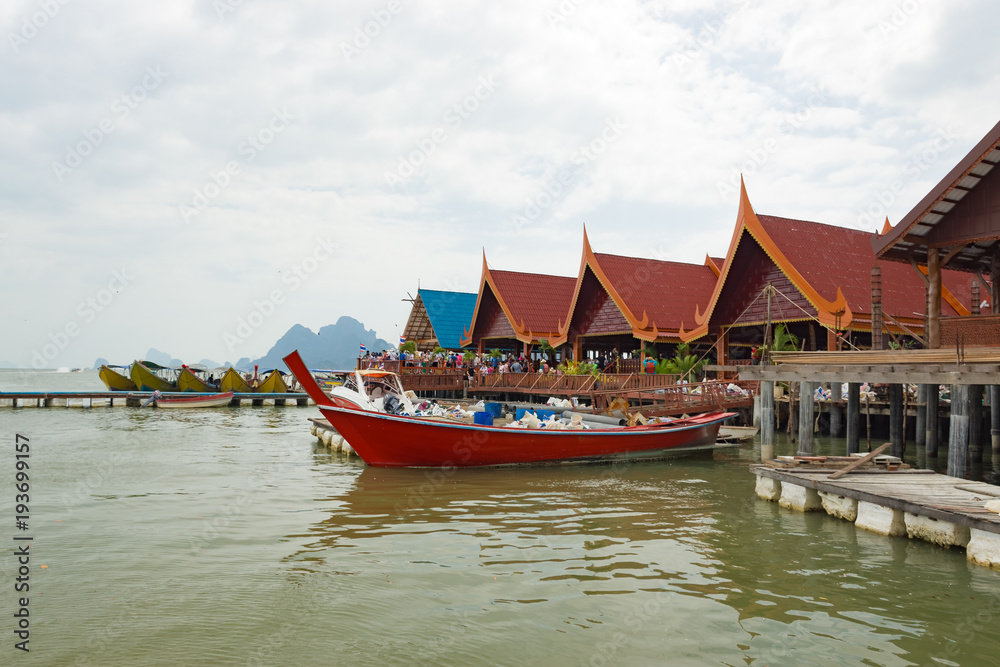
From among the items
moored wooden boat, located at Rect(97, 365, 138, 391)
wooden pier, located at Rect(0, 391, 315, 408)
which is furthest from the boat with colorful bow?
moored wooden boat, located at Rect(97, 365, 138, 391)

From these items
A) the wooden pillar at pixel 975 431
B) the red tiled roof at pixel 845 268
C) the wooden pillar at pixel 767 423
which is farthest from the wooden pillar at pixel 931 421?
the red tiled roof at pixel 845 268

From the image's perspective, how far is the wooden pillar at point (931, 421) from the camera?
46.2ft

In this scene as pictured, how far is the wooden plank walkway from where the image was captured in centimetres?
721

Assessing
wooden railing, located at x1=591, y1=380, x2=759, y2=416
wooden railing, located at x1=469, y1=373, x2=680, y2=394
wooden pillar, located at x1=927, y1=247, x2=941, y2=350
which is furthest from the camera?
wooden railing, located at x1=469, y1=373, x2=680, y2=394

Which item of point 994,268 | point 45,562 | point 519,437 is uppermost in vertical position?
point 994,268

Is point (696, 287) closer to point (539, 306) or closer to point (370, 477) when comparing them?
point (539, 306)

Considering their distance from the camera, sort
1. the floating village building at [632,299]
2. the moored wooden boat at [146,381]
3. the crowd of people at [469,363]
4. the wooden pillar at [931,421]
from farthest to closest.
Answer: the moored wooden boat at [146,381] → the crowd of people at [469,363] → the floating village building at [632,299] → the wooden pillar at [931,421]

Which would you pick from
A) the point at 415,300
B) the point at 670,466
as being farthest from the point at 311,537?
the point at 415,300

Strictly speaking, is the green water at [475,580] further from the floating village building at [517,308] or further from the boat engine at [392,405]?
the floating village building at [517,308]

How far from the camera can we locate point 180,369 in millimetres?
39406

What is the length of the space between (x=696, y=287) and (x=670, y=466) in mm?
15241

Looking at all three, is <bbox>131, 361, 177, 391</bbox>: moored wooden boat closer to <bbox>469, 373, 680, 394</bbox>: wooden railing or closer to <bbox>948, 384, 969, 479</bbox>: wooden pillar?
<bbox>469, 373, 680, 394</bbox>: wooden railing

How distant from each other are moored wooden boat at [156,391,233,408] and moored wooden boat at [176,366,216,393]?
2.39m

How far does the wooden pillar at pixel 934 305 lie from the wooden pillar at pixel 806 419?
2703 millimetres
